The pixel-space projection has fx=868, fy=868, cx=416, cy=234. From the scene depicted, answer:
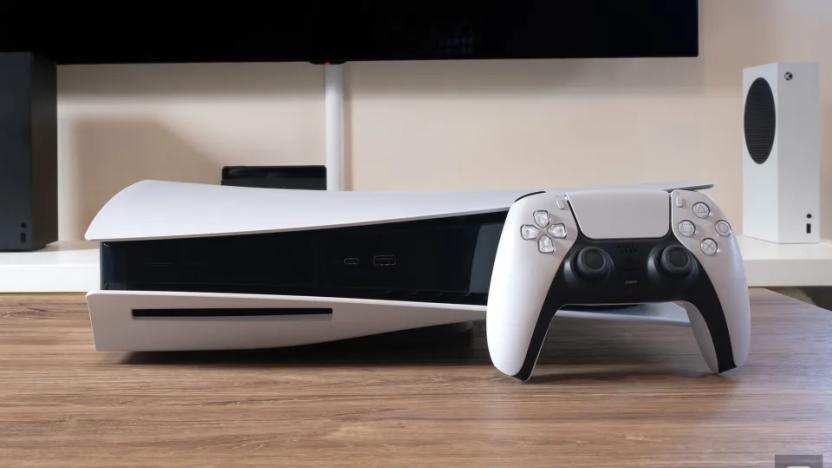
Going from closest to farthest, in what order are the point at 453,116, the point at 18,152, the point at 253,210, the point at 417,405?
1. the point at 417,405
2. the point at 253,210
3. the point at 18,152
4. the point at 453,116

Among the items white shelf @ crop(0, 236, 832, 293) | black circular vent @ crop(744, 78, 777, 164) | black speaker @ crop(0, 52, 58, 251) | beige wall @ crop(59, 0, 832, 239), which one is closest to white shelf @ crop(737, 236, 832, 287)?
white shelf @ crop(0, 236, 832, 293)

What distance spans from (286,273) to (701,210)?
0.69 ft

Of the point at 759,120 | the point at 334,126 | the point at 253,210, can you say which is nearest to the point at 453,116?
the point at 334,126

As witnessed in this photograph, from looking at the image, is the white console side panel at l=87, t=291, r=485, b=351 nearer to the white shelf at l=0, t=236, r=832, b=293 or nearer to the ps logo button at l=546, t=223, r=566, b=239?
the ps logo button at l=546, t=223, r=566, b=239

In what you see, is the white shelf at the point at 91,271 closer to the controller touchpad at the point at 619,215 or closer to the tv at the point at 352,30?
the tv at the point at 352,30

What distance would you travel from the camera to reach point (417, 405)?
0.37m

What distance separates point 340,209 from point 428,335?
103 mm

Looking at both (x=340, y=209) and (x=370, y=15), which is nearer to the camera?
(x=340, y=209)

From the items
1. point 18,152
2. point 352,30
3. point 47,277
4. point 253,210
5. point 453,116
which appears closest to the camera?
point 253,210

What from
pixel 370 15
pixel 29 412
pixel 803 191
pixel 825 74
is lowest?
pixel 29 412

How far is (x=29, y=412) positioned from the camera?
360 mm

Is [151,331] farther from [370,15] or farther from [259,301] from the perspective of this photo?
[370,15]

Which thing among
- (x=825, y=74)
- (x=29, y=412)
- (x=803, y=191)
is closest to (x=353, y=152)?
(x=803, y=191)

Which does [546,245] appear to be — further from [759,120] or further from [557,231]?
[759,120]
